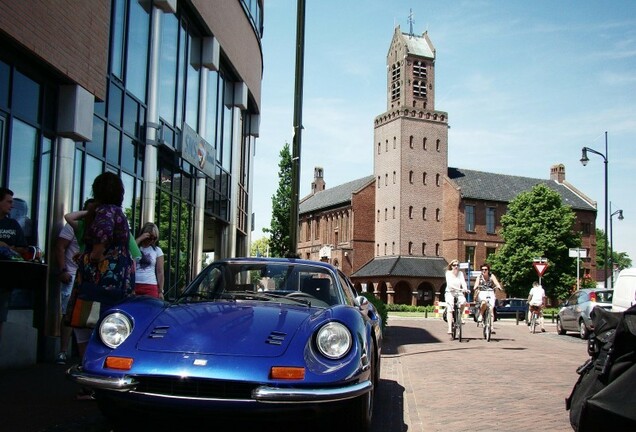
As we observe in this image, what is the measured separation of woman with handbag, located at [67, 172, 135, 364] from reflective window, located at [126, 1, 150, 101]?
772cm

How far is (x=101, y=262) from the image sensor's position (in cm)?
588

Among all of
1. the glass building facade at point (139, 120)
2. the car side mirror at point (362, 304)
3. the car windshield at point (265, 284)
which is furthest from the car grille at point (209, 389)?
the glass building facade at point (139, 120)

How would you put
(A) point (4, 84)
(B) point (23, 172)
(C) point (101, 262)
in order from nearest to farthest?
1. (C) point (101, 262)
2. (A) point (4, 84)
3. (B) point (23, 172)

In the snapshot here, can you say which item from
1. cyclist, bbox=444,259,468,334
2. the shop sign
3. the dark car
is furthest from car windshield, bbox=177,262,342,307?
the dark car

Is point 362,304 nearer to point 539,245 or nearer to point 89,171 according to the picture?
point 89,171

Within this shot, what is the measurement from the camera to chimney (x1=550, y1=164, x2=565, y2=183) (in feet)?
298

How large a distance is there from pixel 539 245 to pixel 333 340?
64.6 meters

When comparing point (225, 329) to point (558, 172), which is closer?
point (225, 329)

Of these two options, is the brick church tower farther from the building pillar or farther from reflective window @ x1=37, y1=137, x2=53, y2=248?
reflective window @ x1=37, y1=137, x2=53, y2=248

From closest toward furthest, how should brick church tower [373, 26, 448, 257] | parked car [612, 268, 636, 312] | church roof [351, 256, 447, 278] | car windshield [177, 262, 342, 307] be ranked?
car windshield [177, 262, 342, 307]
parked car [612, 268, 636, 312]
church roof [351, 256, 447, 278]
brick church tower [373, 26, 448, 257]

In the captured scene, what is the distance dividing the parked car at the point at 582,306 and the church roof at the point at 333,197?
204ft

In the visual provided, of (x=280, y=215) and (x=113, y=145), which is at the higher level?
(x=280, y=215)

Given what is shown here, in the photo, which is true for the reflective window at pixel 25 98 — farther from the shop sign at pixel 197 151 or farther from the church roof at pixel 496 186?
the church roof at pixel 496 186

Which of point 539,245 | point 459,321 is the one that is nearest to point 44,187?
point 459,321
